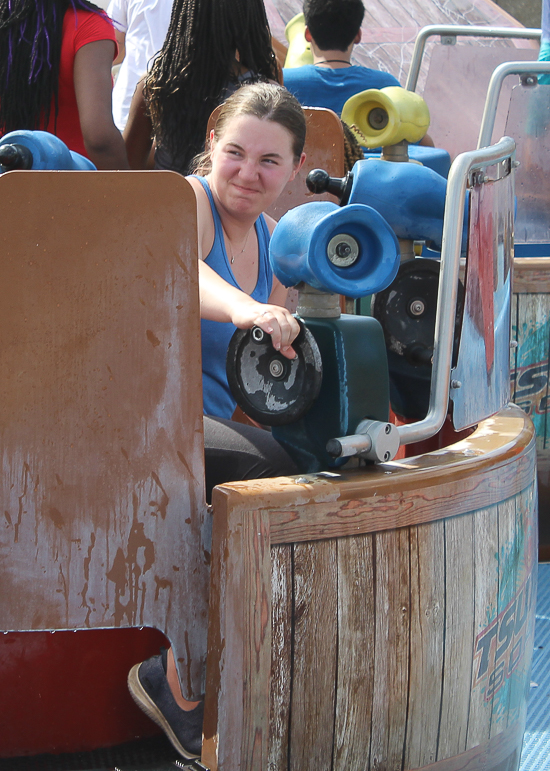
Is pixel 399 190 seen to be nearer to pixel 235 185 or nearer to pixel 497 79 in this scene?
pixel 235 185

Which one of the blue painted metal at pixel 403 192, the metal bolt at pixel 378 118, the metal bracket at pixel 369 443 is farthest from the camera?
the metal bolt at pixel 378 118

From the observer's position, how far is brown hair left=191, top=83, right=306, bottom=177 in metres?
1.83

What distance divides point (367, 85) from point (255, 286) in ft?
6.88

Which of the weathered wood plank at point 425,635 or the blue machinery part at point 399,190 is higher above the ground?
the blue machinery part at point 399,190

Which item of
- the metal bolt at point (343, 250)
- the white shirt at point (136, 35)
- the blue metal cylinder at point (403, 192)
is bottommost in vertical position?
the metal bolt at point (343, 250)

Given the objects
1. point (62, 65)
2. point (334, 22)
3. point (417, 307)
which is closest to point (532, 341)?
point (417, 307)

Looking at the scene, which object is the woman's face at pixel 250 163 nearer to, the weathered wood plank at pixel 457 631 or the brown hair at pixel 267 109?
the brown hair at pixel 267 109

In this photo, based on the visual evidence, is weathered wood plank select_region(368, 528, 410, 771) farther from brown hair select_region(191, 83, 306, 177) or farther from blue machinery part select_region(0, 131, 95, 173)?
blue machinery part select_region(0, 131, 95, 173)

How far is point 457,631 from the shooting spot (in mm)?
1406

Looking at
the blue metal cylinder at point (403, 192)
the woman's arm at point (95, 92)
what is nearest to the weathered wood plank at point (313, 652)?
the blue metal cylinder at point (403, 192)

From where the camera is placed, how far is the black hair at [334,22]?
12.5ft

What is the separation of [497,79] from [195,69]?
1.48 m

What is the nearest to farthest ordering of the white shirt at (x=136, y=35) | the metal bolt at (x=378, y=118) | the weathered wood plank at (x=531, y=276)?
1. the weathered wood plank at (x=531, y=276)
2. the metal bolt at (x=378, y=118)
3. the white shirt at (x=136, y=35)

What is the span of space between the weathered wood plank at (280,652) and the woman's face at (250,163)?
923 millimetres
